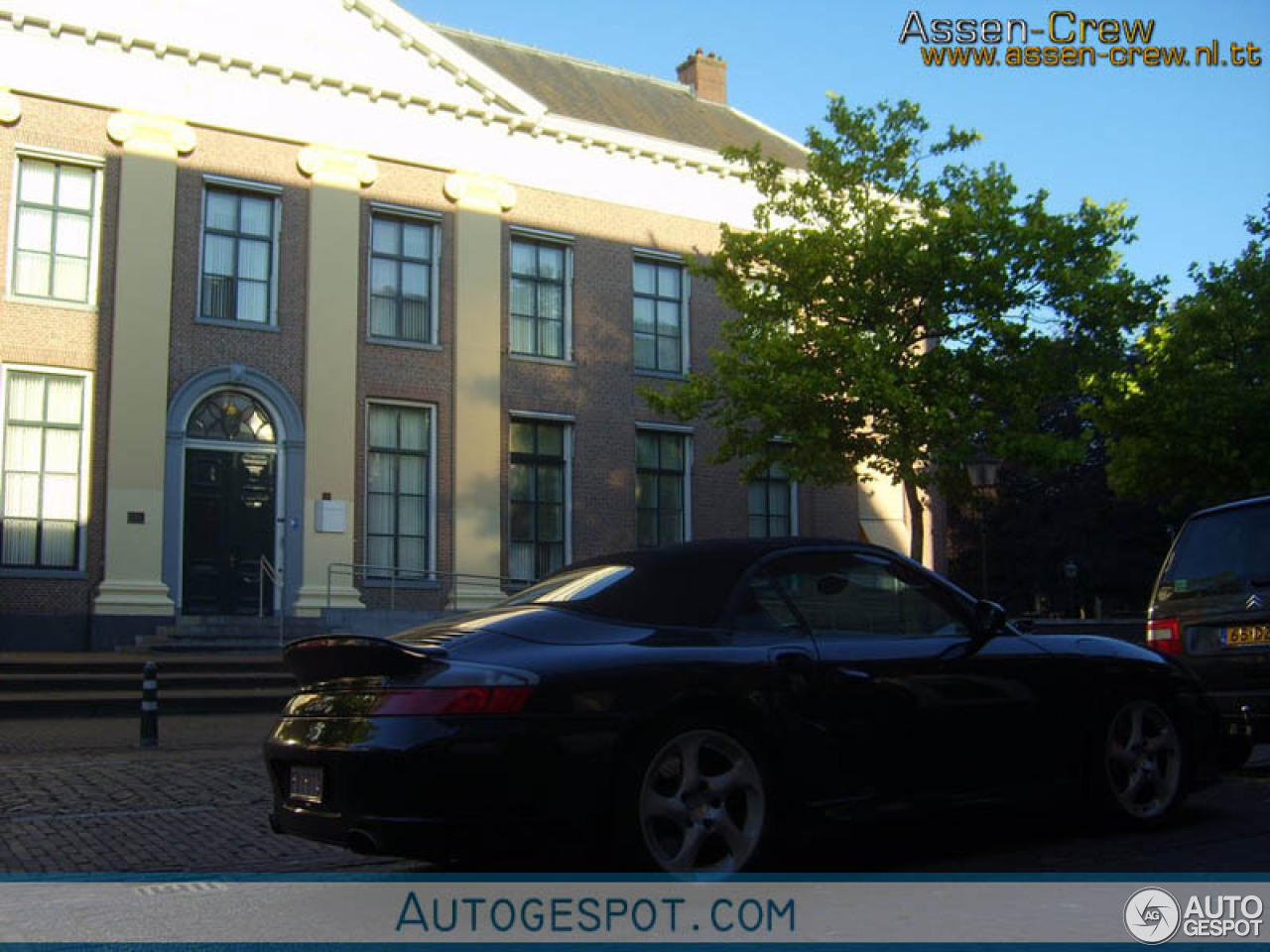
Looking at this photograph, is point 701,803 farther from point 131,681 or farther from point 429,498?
point 429,498

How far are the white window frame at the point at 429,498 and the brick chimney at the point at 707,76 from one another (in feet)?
41.3

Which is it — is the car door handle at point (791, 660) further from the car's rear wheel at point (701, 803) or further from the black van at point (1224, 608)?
the black van at point (1224, 608)

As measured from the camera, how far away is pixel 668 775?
5.00 metres

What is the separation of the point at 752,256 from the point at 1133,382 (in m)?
7.97

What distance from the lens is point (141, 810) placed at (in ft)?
25.6

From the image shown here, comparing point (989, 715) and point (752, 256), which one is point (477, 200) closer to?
point (752, 256)

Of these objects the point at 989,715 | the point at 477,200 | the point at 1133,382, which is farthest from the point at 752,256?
the point at 989,715

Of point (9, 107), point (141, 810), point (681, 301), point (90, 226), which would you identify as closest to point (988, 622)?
point (141, 810)

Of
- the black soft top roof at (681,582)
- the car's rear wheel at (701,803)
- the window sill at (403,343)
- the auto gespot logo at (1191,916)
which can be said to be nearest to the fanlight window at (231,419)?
the window sill at (403,343)

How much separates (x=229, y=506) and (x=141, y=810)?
47.8 feet

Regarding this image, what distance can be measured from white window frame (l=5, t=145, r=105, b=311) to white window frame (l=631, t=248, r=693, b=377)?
977 cm

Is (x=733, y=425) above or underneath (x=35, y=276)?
underneath

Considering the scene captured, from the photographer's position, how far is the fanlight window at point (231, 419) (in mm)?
21812

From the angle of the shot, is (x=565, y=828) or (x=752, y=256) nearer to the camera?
(x=565, y=828)
